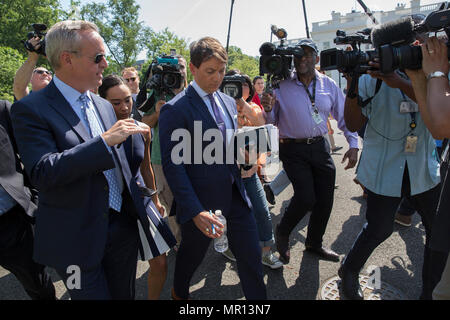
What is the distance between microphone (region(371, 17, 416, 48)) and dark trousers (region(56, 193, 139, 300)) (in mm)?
1942

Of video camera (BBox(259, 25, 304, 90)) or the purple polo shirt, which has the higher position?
video camera (BBox(259, 25, 304, 90))

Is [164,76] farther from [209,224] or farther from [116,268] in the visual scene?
[116,268]

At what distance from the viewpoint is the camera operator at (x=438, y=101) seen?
145 centimetres

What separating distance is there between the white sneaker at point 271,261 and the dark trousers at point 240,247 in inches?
35.2

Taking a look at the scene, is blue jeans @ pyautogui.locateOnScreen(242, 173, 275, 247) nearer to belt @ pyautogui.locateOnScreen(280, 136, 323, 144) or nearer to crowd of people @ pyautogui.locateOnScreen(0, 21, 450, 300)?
crowd of people @ pyautogui.locateOnScreen(0, 21, 450, 300)

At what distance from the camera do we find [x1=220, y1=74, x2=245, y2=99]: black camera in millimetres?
2902

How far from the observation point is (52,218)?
1577mm

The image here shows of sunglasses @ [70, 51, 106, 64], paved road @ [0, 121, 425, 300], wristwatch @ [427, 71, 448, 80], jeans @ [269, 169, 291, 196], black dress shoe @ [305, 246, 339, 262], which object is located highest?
sunglasses @ [70, 51, 106, 64]

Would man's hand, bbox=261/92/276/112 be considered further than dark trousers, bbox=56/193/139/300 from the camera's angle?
Yes

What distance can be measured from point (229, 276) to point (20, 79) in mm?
2925

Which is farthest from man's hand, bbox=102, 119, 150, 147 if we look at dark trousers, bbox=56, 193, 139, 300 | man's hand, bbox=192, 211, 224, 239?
man's hand, bbox=192, 211, 224, 239

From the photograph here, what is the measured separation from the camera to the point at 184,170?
207 centimetres

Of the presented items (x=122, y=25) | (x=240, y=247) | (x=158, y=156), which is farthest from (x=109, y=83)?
(x=122, y=25)
